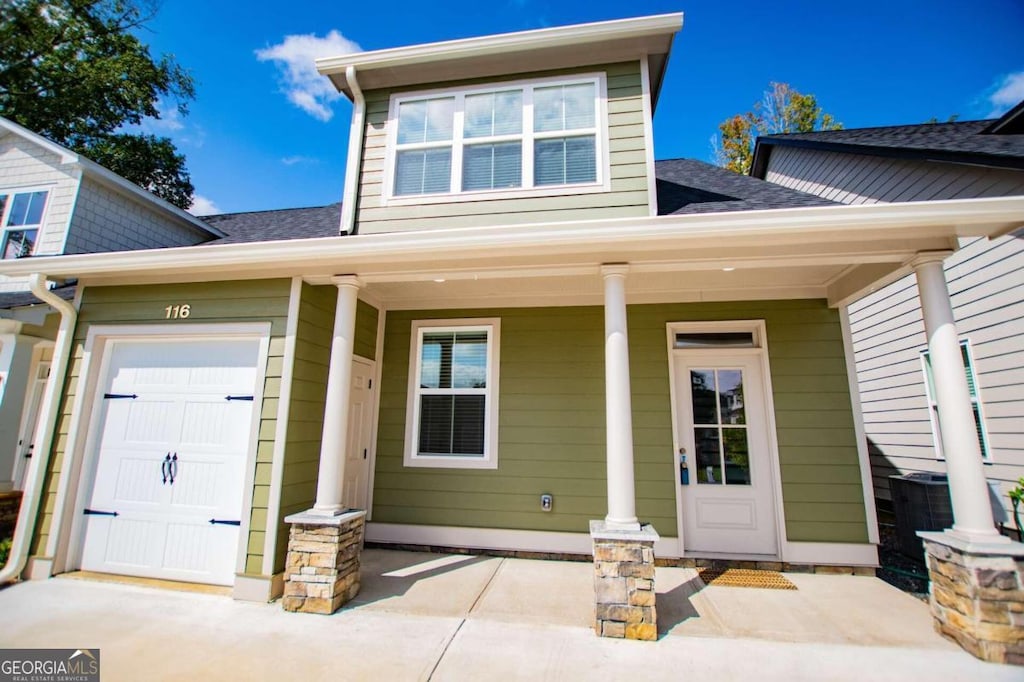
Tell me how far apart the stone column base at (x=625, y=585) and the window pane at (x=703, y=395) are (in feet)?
6.83

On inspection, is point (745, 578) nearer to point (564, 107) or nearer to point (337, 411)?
point (337, 411)

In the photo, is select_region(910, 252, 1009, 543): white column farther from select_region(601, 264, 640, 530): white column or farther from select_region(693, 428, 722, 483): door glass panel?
select_region(601, 264, 640, 530): white column

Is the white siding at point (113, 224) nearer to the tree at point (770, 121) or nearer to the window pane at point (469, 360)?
the window pane at point (469, 360)

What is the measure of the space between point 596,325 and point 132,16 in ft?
57.9

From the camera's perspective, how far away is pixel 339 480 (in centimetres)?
362

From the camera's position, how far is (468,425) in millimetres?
4973

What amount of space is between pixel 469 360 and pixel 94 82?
15.4 metres

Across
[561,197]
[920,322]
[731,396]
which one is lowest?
[731,396]

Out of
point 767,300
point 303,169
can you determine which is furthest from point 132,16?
point 767,300

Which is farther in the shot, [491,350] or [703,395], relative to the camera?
[491,350]

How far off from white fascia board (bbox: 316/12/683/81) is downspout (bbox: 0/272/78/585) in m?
3.50

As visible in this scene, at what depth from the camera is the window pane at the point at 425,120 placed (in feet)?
14.4

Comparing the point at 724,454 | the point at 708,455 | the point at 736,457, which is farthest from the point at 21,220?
the point at 736,457

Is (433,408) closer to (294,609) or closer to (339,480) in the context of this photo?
(339,480)
